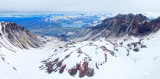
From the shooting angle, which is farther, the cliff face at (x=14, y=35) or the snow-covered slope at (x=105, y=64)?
the cliff face at (x=14, y=35)

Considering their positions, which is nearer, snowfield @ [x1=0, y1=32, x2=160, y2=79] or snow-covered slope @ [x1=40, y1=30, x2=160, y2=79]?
snowfield @ [x1=0, y1=32, x2=160, y2=79]

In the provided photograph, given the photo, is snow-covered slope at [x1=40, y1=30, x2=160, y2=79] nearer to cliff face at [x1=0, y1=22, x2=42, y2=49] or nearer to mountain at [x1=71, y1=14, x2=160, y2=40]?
mountain at [x1=71, y1=14, x2=160, y2=40]

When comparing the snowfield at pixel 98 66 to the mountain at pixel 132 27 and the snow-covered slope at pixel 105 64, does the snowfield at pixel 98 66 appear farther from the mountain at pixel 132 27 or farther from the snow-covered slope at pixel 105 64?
the mountain at pixel 132 27

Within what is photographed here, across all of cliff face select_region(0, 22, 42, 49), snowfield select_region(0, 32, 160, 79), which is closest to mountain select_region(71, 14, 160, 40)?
snowfield select_region(0, 32, 160, 79)

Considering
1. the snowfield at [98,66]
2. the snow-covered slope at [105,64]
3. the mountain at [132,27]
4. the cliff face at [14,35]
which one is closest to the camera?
the snowfield at [98,66]

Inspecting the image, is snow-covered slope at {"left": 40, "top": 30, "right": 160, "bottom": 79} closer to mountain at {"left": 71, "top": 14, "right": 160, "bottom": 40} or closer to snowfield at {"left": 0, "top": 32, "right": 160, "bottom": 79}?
snowfield at {"left": 0, "top": 32, "right": 160, "bottom": 79}

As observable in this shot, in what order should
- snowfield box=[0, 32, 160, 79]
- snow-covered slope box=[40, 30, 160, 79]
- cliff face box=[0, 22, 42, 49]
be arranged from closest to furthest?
snowfield box=[0, 32, 160, 79] < snow-covered slope box=[40, 30, 160, 79] < cliff face box=[0, 22, 42, 49]

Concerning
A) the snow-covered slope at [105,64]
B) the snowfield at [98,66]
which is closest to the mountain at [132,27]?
the snow-covered slope at [105,64]

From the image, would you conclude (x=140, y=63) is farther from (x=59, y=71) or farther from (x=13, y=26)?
(x=13, y=26)

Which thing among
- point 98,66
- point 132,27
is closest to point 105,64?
point 98,66

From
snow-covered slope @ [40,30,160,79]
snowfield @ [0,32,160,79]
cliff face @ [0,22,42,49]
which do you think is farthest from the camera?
cliff face @ [0,22,42,49]

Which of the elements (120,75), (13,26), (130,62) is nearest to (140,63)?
(130,62)
